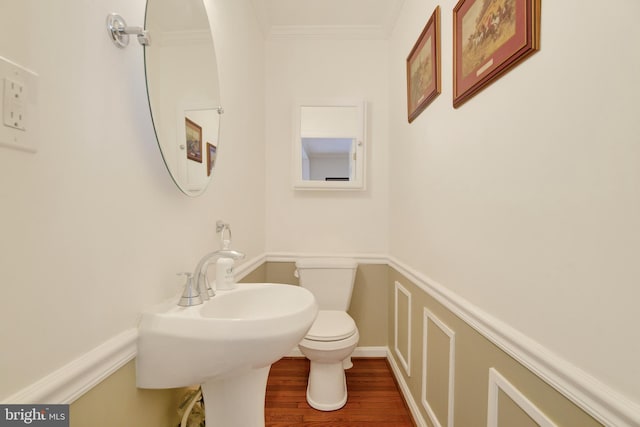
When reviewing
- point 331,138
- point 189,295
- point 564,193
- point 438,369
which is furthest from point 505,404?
point 331,138

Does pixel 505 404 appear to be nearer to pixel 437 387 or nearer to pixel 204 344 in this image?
pixel 437 387

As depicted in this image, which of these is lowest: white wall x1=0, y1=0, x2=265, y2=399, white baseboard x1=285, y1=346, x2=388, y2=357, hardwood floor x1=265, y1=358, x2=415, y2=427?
hardwood floor x1=265, y1=358, x2=415, y2=427

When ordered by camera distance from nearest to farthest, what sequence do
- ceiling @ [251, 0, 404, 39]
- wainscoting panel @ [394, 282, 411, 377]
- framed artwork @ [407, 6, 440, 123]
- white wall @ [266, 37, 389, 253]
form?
framed artwork @ [407, 6, 440, 123] < wainscoting panel @ [394, 282, 411, 377] < ceiling @ [251, 0, 404, 39] < white wall @ [266, 37, 389, 253]

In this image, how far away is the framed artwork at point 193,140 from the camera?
0.94 metres

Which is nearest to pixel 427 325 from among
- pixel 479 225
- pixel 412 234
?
pixel 412 234

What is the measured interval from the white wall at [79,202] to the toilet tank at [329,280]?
1.03 m

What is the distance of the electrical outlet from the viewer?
42 centimetres

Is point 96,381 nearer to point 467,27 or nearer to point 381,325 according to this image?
point 467,27

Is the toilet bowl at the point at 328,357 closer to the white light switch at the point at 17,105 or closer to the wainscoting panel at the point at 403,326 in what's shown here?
the wainscoting panel at the point at 403,326

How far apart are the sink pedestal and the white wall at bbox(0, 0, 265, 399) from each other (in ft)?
1.16

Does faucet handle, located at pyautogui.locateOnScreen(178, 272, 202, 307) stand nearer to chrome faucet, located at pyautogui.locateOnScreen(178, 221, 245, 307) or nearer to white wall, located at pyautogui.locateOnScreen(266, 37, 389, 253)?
chrome faucet, located at pyautogui.locateOnScreen(178, 221, 245, 307)

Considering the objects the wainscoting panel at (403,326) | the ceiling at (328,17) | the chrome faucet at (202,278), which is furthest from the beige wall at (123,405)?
the ceiling at (328,17)

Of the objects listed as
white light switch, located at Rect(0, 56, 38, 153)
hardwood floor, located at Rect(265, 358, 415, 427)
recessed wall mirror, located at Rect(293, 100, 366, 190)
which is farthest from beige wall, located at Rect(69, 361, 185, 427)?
recessed wall mirror, located at Rect(293, 100, 366, 190)

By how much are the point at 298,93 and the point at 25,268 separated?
1854 mm
